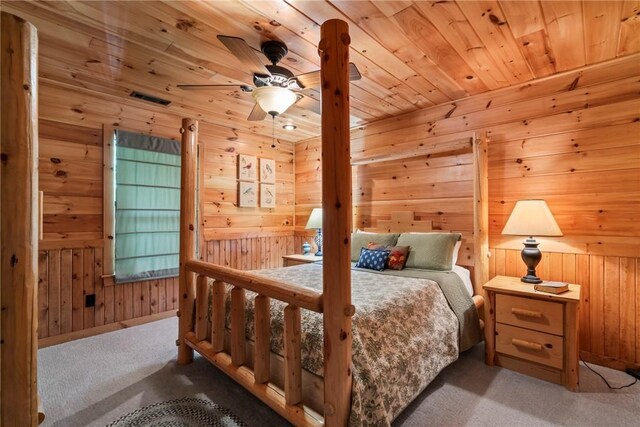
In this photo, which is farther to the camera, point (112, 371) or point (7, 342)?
point (112, 371)

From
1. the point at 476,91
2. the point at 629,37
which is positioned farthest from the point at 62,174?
the point at 629,37

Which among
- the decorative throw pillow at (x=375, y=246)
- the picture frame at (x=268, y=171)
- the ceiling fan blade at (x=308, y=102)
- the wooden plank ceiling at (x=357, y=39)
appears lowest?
the decorative throw pillow at (x=375, y=246)

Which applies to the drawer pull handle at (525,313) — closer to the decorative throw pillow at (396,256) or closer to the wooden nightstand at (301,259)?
the decorative throw pillow at (396,256)

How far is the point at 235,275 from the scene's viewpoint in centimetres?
190

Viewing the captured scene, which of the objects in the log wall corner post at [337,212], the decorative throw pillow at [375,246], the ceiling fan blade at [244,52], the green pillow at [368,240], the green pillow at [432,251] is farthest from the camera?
the green pillow at [368,240]

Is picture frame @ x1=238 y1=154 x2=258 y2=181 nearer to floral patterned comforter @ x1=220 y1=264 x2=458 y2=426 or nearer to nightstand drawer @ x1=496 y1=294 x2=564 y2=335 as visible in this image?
floral patterned comforter @ x1=220 y1=264 x2=458 y2=426

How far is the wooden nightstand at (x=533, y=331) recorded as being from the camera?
2.04 meters

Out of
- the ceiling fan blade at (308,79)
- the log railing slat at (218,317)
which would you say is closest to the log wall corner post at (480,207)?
the ceiling fan blade at (308,79)

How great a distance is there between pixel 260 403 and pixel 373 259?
4.89ft

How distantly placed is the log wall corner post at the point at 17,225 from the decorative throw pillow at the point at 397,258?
2429 mm

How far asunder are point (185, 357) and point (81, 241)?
1669mm

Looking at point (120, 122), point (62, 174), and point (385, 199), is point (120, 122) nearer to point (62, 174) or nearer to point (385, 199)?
point (62, 174)

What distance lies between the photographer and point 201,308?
2.29 m

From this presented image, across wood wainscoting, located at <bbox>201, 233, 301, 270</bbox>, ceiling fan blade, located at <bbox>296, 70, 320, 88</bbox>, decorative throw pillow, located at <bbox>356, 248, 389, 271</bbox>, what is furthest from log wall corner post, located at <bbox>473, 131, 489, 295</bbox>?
wood wainscoting, located at <bbox>201, 233, 301, 270</bbox>
